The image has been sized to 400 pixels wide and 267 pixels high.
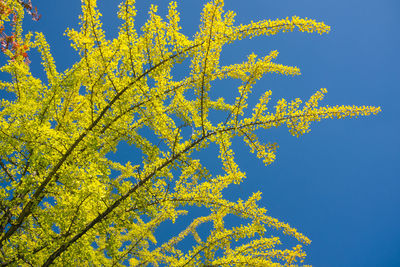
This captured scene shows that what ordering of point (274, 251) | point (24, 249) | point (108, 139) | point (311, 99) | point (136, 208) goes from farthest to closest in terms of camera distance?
point (274, 251) < point (108, 139) < point (136, 208) < point (24, 249) < point (311, 99)

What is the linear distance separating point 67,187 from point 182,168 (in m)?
1.25

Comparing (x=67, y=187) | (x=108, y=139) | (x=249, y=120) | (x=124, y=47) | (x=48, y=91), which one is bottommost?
(x=67, y=187)

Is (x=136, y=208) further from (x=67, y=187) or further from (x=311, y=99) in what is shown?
(x=311, y=99)

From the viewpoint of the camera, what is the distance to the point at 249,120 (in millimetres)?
2717

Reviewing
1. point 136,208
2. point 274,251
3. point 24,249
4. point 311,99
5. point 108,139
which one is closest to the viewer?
point 311,99

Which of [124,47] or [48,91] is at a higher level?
[48,91]

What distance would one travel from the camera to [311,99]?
2635mm

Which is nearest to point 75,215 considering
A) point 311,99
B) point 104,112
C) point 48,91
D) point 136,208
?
point 136,208

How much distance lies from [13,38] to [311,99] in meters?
4.12

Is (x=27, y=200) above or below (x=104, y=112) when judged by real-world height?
below

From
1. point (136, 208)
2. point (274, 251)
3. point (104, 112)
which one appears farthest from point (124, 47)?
point (274, 251)

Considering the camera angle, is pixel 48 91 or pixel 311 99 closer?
pixel 311 99

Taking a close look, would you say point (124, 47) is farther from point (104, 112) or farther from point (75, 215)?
point (75, 215)

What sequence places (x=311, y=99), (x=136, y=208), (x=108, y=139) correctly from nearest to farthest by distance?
(x=311, y=99) < (x=136, y=208) < (x=108, y=139)
